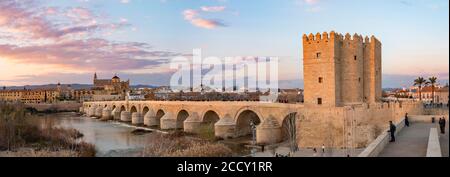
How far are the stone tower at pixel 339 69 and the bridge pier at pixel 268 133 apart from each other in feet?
9.52

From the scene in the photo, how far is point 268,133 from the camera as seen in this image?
19.5 meters

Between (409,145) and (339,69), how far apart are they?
9.13 metres

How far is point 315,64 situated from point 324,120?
2487 millimetres

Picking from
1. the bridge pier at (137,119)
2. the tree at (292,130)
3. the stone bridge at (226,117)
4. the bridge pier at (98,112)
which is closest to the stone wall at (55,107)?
the bridge pier at (98,112)

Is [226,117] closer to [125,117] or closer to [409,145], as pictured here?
[409,145]

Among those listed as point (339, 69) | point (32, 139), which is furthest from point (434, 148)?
point (32, 139)

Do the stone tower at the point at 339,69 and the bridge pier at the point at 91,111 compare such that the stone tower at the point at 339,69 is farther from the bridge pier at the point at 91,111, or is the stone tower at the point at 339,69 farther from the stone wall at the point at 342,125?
the bridge pier at the point at 91,111

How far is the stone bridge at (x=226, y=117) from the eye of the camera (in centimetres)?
1966

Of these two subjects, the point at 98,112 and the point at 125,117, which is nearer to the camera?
the point at 125,117

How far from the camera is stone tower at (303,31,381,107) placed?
16781mm

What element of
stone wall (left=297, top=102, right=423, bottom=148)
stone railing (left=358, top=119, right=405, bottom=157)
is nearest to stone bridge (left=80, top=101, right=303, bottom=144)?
stone wall (left=297, top=102, right=423, bottom=148)

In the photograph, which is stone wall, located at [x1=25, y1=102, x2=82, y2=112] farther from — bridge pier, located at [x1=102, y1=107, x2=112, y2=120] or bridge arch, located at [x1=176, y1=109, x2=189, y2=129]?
bridge arch, located at [x1=176, y1=109, x2=189, y2=129]

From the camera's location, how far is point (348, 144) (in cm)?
1567

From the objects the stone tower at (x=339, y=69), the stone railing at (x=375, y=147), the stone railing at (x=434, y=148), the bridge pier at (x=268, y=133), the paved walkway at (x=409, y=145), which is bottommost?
the bridge pier at (x=268, y=133)
